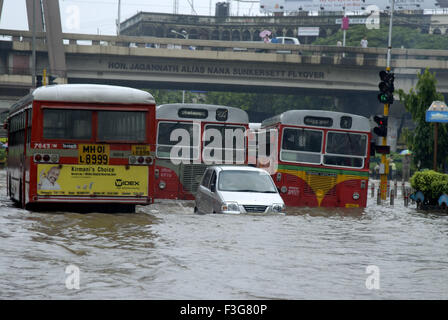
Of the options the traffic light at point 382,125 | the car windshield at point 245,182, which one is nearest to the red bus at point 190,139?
the car windshield at point 245,182

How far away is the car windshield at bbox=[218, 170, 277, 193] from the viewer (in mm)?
17594

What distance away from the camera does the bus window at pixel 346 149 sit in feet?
73.4

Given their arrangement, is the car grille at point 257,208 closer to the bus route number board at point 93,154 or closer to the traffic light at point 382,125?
the bus route number board at point 93,154

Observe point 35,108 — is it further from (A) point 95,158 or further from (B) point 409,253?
(B) point 409,253

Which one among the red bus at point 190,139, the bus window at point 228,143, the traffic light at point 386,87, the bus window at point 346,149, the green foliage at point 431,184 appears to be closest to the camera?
the bus window at point 346,149

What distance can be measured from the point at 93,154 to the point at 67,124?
821 mm

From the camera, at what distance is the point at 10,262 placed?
33.8 feet

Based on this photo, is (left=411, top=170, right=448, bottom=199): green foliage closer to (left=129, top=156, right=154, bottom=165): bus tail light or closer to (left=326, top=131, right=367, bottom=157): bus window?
(left=326, top=131, right=367, bottom=157): bus window

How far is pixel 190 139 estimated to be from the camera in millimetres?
23094

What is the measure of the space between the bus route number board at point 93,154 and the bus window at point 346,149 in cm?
780

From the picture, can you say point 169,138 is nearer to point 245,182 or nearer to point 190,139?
point 190,139

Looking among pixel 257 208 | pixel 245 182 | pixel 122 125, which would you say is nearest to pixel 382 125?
pixel 245 182
